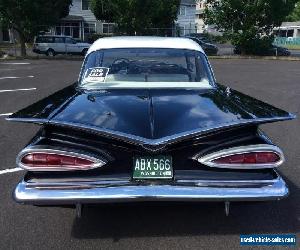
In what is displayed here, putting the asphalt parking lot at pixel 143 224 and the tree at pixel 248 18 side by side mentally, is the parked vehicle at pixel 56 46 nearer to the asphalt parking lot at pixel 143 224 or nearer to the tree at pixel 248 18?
the tree at pixel 248 18

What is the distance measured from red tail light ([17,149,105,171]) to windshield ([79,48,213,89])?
1.37 meters

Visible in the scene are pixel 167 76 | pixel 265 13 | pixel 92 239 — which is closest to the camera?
pixel 92 239

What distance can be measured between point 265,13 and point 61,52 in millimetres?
14396

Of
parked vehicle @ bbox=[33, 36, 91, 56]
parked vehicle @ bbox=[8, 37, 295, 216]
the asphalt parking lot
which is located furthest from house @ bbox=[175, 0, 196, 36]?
parked vehicle @ bbox=[8, 37, 295, 216]

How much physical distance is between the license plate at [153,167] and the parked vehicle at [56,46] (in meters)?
28.0

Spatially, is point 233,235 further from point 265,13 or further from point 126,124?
point 265,13

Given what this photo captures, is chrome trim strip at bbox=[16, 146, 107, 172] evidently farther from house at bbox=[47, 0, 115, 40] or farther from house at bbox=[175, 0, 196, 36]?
house at bbox=[175, 0, 196, 36]

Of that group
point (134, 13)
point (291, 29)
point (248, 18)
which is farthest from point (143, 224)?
point (291, 29)

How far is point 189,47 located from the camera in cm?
498

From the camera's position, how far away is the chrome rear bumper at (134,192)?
296 centimetres

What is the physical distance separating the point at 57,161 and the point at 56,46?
92.5ft

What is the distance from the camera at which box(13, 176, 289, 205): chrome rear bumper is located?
2.96 metres

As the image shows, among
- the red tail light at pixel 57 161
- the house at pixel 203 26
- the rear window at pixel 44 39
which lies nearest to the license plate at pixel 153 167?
the red tail light at pixel 57 161

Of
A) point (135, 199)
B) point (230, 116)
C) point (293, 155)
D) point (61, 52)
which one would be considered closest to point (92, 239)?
point (135, 199)
